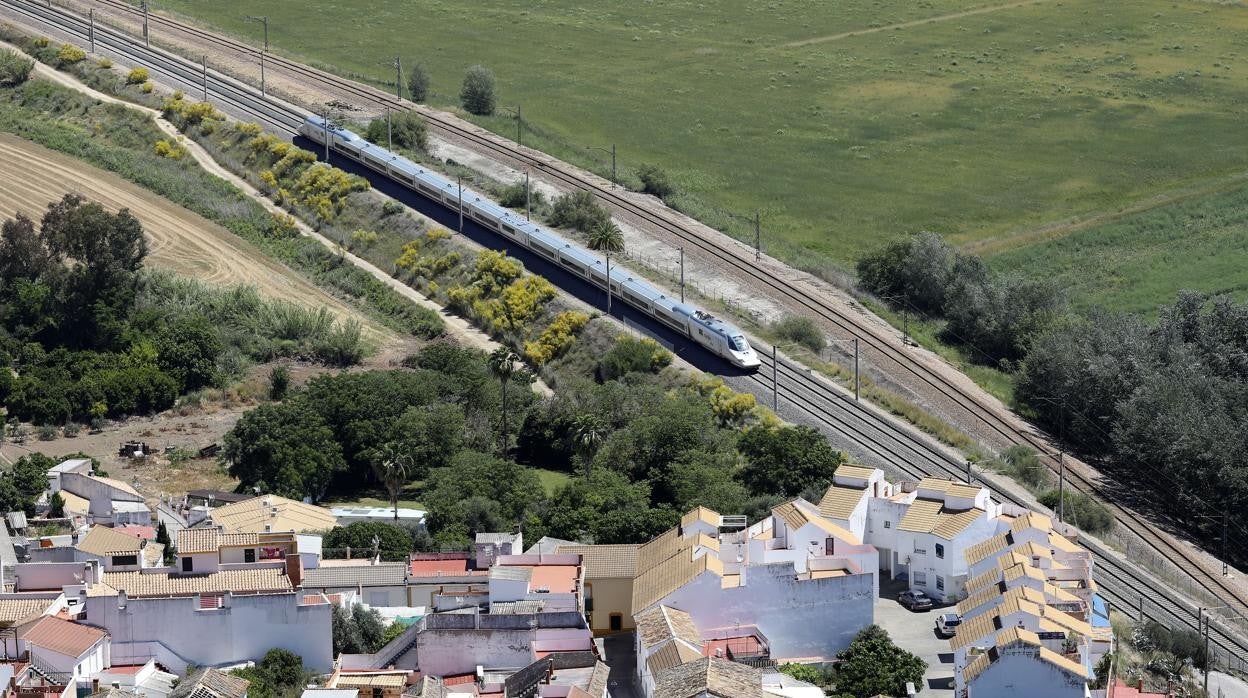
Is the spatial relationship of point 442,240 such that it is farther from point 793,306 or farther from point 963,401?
point 963,401

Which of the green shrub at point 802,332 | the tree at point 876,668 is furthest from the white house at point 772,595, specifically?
the green shrub at point 802,332

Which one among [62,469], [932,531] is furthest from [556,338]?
[932,531]

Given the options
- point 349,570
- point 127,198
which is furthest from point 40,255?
point 349,570

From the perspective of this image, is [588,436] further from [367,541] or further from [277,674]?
[277,674]

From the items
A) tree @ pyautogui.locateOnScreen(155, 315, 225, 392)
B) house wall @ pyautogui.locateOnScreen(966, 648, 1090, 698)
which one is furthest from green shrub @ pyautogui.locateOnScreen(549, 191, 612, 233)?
house wall @ pyautogui.locateOnScreen(966, 648, 1090, 698)

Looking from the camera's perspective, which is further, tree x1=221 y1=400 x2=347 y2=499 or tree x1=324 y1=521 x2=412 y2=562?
tree x1=221 y1=400 x2=347 y2=499

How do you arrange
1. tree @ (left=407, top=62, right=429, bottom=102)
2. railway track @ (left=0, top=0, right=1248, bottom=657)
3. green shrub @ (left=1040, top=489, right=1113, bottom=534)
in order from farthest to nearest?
1. tree @ (left=407, top=62, right=429, bottom=102)
2. green shrub @ (left=1040, top=489, right=1113, bottom=534)
3. railway track @ (left=0, top=0, right=1248, bottom=657)

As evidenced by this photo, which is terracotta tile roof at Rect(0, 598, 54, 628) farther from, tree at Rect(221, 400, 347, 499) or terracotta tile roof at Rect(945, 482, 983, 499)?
terracotta tile roof at Rect(945, 482, 983, 499)

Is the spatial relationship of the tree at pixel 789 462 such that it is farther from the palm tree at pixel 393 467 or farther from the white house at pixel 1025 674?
the white house at pixel 1025 674
